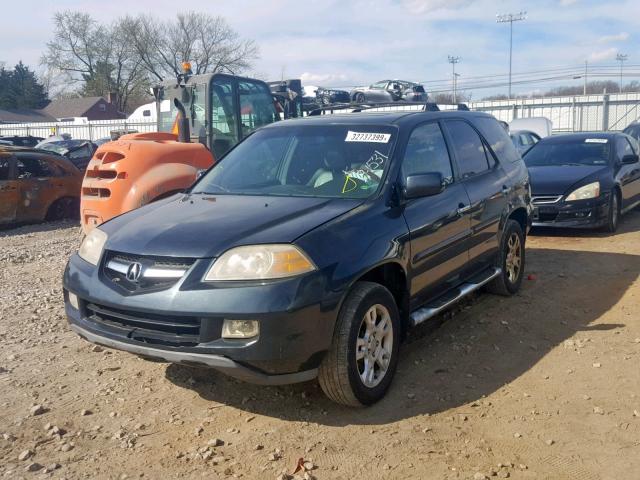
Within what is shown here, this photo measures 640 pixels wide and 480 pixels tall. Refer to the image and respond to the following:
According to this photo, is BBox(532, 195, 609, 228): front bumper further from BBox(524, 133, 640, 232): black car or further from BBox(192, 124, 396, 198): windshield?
BBox(192, 124, 396, 198): windshield

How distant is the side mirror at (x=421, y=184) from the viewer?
4226 millimetres

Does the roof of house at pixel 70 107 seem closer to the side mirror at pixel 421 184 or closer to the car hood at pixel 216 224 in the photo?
the car hood at pixel 216 224

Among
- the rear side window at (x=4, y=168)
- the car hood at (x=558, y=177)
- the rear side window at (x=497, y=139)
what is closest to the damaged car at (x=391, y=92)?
the car hood at (x=558, y=177)

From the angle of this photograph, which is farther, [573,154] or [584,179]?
[573,154]

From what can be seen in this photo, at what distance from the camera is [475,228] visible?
526 centimetres

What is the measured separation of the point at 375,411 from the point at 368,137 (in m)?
1.97

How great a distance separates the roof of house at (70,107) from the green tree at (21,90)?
10.6 ft

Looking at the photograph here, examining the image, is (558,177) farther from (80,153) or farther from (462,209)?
(80,153)

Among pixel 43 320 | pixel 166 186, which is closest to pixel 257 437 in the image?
pixel 43 320

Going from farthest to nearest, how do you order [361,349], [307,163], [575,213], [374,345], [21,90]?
[21,90] → [575,213] → [307,163] → [374,345] → [361,349]

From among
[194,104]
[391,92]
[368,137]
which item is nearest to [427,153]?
[368,137]

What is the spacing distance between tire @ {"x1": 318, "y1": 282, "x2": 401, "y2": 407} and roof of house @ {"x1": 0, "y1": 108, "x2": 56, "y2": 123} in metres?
65.0

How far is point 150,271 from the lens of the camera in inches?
142

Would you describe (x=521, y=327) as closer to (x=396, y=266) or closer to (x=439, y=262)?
(x=439, y=262)
